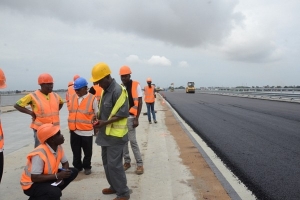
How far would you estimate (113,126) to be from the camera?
12.4 ft

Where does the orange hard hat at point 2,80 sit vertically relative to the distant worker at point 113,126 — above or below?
above

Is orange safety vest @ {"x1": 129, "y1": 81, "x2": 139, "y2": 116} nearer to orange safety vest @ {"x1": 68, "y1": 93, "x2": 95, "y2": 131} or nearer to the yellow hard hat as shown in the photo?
orange safety vest @ {"x1": 68, "y1": 93, "x2": 95, "y2": 131}

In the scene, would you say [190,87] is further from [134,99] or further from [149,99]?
[134,99]

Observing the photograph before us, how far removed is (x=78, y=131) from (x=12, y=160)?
1.84 meters

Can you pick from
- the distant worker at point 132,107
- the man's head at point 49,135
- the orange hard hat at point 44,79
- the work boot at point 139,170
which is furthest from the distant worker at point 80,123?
the man's head at point 49,135

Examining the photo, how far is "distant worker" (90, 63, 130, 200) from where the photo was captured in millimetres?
3699

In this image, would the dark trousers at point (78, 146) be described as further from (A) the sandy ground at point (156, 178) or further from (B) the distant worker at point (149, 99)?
(B) the distant worker at point (149, 99)

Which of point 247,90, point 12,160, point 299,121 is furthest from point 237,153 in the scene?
point 247,90

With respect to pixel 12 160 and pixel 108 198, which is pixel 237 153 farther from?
pixel 12 160

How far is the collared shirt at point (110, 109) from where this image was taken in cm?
374

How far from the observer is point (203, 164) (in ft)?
17.5

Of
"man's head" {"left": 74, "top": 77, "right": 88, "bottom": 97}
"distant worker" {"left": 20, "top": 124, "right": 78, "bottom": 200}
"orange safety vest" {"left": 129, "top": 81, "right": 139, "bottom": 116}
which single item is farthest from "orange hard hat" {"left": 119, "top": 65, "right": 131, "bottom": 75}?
"distant worker" {"left": 20, "top": 124, "right": 78, "bottom": 200}

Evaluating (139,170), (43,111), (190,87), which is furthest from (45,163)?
(190,87)

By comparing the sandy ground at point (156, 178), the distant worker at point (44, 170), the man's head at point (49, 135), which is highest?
the man's head at point (49, 135)
